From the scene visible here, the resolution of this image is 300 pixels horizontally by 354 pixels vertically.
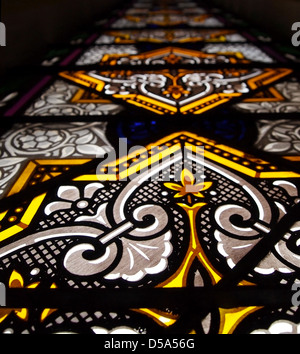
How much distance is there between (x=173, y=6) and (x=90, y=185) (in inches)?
154

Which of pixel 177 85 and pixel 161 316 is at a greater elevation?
pixel 177 85

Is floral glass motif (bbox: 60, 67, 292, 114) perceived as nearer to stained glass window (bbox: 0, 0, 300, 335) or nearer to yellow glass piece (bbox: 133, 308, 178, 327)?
stained glass window (bbox: 0, 0, 300, 335)

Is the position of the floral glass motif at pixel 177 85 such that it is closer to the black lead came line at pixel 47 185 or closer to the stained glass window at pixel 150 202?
the stained glass window at pixel 150 202

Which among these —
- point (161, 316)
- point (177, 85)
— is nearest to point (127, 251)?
point (161, 316)

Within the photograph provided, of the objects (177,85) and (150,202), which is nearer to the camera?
(150,202)

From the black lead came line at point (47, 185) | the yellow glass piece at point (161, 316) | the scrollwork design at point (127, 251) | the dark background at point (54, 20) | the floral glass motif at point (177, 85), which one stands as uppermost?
the dark background at point (54, 20)

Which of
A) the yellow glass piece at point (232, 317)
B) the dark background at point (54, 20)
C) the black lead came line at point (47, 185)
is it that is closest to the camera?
the yellow glass piece at point (232, 317)

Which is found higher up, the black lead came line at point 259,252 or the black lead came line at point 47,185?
the black lead came line at point 47,185

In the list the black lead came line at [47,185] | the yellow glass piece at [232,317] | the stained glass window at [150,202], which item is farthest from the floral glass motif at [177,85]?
the yellow glass piece at [232,317]

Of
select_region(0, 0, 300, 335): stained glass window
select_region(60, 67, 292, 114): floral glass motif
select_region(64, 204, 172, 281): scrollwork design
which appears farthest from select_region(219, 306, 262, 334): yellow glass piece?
select_region(60, 67, 292, 114): floral glass motif

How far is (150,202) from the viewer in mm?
700

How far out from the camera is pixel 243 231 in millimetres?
619

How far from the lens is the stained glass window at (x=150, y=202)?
48 cm

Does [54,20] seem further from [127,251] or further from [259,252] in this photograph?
[259,252]
